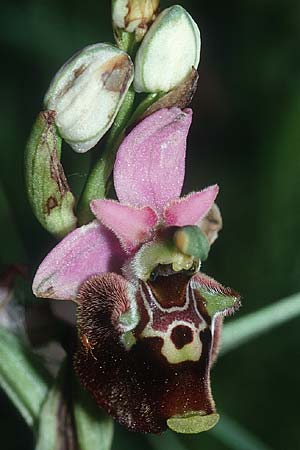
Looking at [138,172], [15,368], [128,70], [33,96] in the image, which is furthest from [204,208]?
[33,96]

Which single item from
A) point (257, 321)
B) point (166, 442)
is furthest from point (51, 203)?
point (166, 442)

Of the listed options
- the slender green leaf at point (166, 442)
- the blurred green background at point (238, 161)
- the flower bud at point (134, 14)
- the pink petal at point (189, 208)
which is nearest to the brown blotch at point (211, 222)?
the pink petal at point (189, 208)

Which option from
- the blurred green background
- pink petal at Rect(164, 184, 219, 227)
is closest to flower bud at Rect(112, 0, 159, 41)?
pink petal at Rect(164, 184, 219, 227)

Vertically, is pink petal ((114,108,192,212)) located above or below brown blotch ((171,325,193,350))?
above

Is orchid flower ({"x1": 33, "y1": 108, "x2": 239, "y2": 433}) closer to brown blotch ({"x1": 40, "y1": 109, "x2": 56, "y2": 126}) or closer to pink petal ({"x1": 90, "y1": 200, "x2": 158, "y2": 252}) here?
pink petal ({"x1": 90, "y1": 200, "x2": 158, "y2": 252})

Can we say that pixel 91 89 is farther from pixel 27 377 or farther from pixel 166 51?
pixel 27 377

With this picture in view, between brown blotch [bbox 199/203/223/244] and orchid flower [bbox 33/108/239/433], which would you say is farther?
brown blotch [bbox 199/203/223/244]

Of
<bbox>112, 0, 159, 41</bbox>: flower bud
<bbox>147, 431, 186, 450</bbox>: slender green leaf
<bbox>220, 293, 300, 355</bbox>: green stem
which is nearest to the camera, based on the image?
<bbox>112, 0, 159, 41</bbox>: flower bud

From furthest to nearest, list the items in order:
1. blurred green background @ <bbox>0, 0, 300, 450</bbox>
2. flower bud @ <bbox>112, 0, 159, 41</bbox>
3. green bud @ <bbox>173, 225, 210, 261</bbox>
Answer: blurred green background @ <bbox>0, 0, 300, 450</bbox>
flower bud @ <bbox>112, 0, 159, 41</bbox>
green bud @ <bbox>173, 225, 210, 261</bbox>
